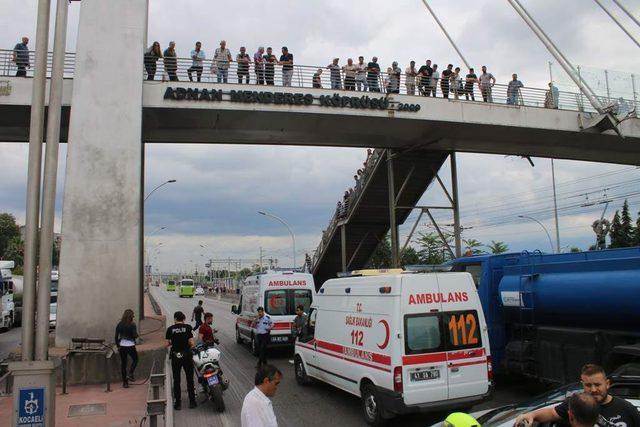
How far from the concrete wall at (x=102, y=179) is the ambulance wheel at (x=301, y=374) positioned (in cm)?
504

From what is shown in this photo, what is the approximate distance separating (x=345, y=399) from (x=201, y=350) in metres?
2.90

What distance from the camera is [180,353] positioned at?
934 centimetres

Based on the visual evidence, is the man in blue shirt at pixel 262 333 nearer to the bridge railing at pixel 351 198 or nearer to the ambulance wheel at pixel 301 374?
the ambulance wheel at pixel 301 374

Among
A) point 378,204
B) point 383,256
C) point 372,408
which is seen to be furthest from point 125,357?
point 383,256

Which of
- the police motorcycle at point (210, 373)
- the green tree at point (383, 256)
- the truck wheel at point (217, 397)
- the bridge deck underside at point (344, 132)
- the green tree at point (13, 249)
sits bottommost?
the truck wheel at point (217, 397)

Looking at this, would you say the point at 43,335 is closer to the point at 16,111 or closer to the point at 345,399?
the point at 345,399

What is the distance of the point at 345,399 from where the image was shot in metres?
9.72

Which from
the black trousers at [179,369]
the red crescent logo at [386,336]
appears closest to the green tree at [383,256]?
the black trousers at [179,369]

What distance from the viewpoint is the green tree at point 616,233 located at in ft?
189

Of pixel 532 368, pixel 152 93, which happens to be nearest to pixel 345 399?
pixel 532 368

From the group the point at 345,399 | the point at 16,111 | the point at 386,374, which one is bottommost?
the point at 345,399

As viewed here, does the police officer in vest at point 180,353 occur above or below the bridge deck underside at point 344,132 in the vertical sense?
below

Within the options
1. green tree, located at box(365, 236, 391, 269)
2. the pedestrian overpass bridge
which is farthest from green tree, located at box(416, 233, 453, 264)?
the pedestrian overpass bridge

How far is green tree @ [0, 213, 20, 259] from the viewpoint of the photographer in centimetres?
6238
